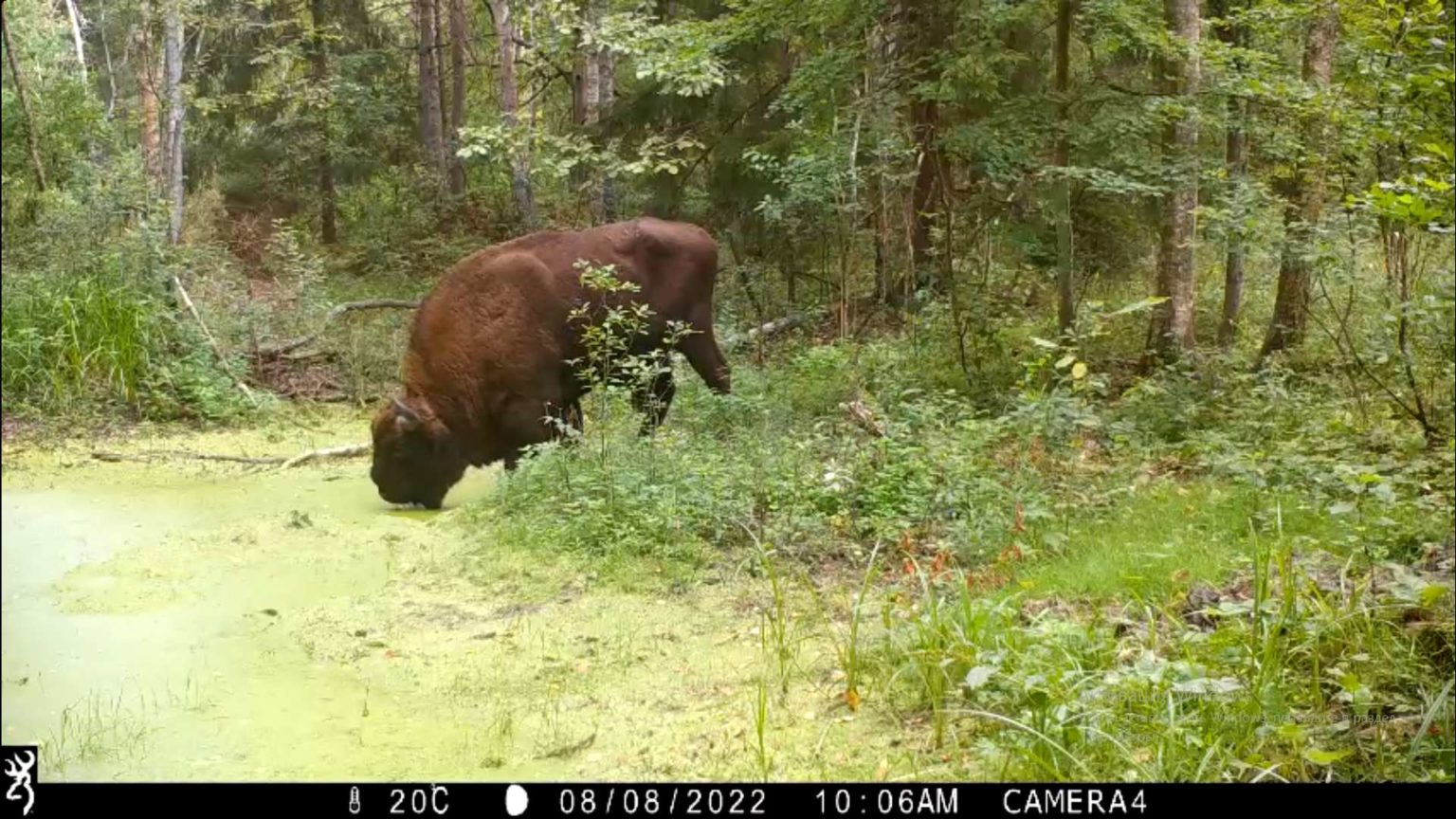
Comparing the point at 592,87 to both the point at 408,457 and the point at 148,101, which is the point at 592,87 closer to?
the point at 148,101

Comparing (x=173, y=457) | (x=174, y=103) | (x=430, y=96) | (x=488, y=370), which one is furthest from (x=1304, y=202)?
(x=430, y=96)

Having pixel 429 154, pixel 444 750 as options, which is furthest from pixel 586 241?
pixel 429 154

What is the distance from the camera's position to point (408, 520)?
291 inches

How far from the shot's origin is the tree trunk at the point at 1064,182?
896cm

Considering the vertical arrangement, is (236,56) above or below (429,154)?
above

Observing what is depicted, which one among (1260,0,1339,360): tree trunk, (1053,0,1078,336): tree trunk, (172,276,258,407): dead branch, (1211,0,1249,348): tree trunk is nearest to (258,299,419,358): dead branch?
(172,276,258,407): dead branch

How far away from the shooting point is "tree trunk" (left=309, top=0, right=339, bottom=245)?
19.1m

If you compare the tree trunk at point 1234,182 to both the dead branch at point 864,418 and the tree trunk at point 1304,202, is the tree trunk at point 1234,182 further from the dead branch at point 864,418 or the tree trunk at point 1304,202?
the dead branch at point 864,418

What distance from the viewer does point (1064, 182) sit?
9148 mm

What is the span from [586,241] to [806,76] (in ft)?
8.12

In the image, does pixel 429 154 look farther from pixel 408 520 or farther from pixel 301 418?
pixel 408 520
